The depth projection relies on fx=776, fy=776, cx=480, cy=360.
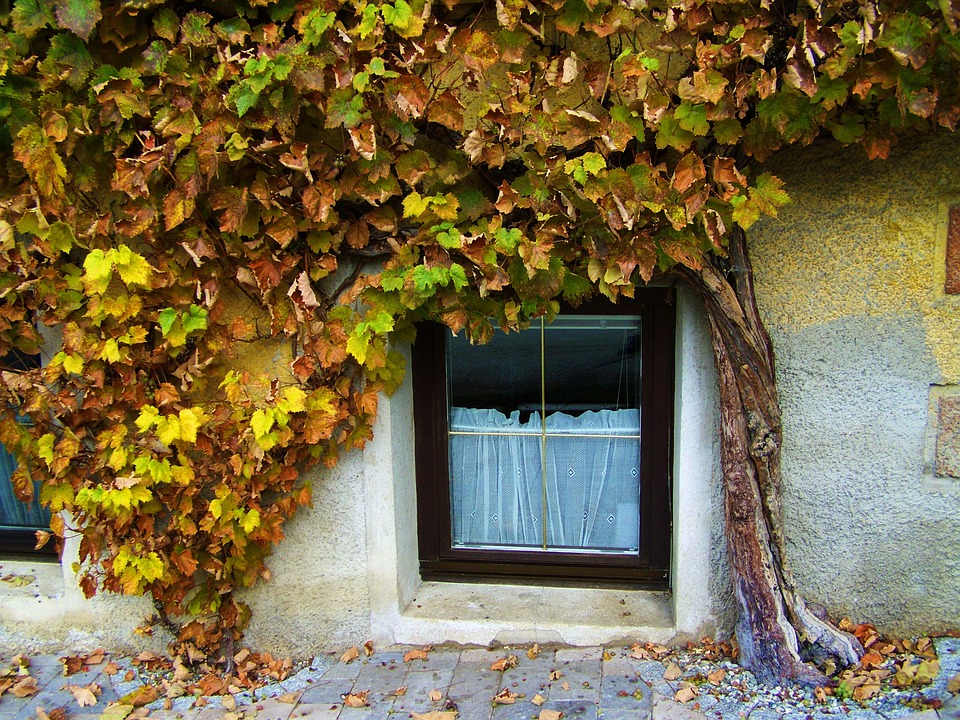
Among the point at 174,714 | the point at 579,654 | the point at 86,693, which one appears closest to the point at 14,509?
the point at 86,693

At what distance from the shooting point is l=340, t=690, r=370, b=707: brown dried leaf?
290cm

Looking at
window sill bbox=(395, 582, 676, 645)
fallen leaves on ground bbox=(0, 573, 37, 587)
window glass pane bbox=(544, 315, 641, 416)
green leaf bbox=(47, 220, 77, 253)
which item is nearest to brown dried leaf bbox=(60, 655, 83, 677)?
fallen leaves on ground bbox=(0, 573, 37, 587)

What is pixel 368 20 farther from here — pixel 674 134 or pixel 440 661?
pixel 440 661

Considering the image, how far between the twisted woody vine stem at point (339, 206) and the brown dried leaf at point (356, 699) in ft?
2.15

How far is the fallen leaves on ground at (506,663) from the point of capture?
3031mm

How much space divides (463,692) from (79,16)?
2.72m

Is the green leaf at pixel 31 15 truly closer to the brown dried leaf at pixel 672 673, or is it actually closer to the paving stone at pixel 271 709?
the paving stone at pixel 271 709

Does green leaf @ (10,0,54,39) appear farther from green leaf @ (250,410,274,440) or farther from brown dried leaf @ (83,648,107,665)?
brown dried leaf @ (83,648,107,665)

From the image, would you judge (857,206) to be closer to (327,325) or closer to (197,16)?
(327,325)

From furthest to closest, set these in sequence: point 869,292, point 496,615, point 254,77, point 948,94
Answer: point 496,615, point 869,292, point 254,77, point 948,94

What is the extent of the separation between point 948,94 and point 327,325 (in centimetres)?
219

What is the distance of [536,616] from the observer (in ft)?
10.5

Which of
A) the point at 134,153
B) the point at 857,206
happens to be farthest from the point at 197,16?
the point at 857,206

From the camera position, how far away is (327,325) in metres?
2.93
